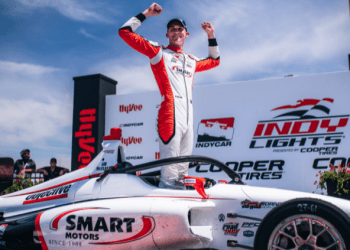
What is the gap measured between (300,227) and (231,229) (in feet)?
1.48

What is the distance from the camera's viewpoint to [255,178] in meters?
6.66

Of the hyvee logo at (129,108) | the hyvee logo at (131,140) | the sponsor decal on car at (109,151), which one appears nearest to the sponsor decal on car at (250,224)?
the sponsor decal on car at (109,151)

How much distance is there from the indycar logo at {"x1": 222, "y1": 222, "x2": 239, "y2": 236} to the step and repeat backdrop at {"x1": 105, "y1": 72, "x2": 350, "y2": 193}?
4785 mm

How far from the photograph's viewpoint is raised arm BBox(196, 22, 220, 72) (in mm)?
3338

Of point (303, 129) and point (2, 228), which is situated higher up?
point (303, 129)

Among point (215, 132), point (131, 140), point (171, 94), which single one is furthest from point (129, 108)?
point (171, 94)

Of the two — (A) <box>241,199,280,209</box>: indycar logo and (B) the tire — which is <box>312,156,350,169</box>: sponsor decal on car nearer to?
(A) <box>241,199,280,209</box>: indycar logo

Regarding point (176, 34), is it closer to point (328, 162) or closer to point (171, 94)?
point (171, 94)

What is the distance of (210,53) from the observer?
3.43m

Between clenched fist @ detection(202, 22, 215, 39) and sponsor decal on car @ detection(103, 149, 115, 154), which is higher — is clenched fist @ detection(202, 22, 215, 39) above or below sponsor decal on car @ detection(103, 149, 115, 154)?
above

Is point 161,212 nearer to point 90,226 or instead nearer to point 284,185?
point 90,226

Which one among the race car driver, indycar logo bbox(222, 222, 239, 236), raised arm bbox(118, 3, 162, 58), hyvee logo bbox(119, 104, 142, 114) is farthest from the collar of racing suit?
the race car driver

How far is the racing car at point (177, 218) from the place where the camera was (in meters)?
1.77

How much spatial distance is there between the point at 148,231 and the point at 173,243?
187 mm
